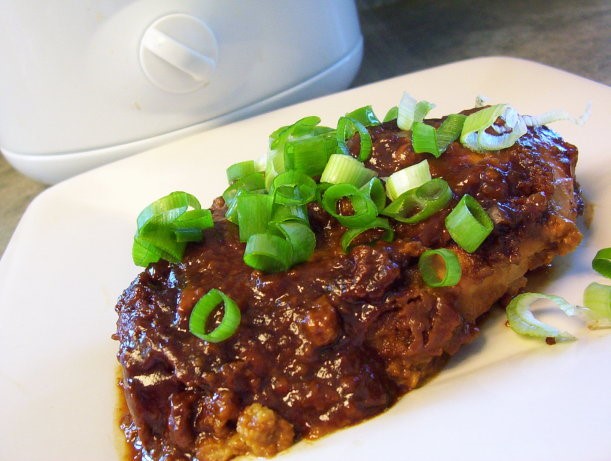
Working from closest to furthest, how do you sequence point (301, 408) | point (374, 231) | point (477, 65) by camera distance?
point (301, 408) → point (374, 231) → point (477, 65)

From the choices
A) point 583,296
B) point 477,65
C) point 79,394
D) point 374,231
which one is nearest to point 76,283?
point 79,394

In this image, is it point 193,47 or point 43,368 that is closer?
point 43,368

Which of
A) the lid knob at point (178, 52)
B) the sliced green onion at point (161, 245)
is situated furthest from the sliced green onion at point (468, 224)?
the lid knob at point (178, 52)

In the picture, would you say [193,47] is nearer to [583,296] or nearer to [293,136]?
[293,136]

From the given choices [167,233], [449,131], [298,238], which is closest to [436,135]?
[449,131]

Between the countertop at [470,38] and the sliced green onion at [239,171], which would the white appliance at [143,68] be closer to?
the sliced green onion at [239,171]
